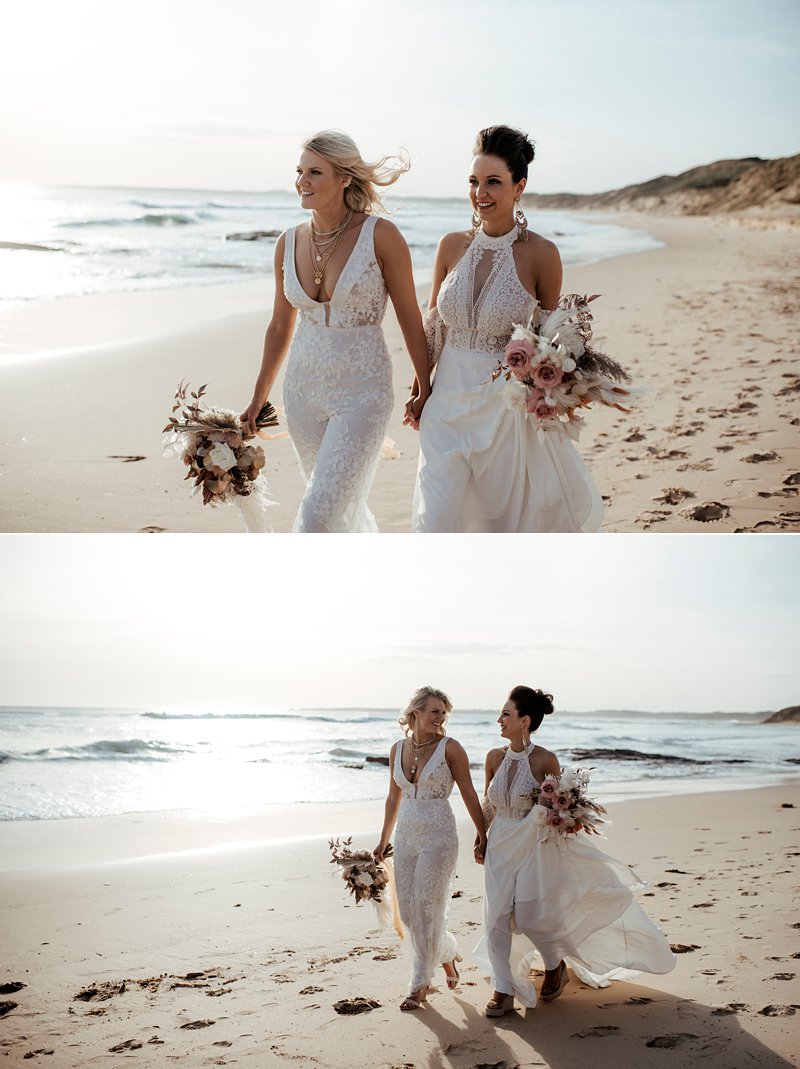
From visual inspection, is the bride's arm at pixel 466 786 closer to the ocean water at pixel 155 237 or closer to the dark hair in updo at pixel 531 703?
the dark hair in updo at pixel 531 703

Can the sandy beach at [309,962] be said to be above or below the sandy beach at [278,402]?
below

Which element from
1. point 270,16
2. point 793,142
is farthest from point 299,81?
point 793,142

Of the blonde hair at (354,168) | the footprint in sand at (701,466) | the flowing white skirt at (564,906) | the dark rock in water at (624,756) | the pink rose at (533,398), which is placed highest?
the blonde hair at (354,168)

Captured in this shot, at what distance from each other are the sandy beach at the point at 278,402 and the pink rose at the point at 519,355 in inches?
17.1

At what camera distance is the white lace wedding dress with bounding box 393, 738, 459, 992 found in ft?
13.8

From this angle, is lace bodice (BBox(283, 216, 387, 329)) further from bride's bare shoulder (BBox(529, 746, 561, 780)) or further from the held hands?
bride's bare shoulder (BBox(529, 746, 561, 780))

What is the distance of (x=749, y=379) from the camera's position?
9.08 meters

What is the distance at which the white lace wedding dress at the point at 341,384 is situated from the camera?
4.20m

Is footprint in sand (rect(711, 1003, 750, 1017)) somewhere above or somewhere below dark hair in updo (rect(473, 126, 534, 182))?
below

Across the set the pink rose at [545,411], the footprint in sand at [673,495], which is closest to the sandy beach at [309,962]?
the footprint in sand at [673,495]

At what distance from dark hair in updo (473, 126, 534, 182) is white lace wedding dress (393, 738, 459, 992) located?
86.6 inches

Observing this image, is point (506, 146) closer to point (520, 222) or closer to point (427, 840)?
point (520, 222)

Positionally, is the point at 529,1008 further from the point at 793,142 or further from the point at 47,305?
the point at 793,142

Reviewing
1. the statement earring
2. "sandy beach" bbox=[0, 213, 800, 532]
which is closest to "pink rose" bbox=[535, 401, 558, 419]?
"sandy beach" bbox=[0, 213, 800, 532]
